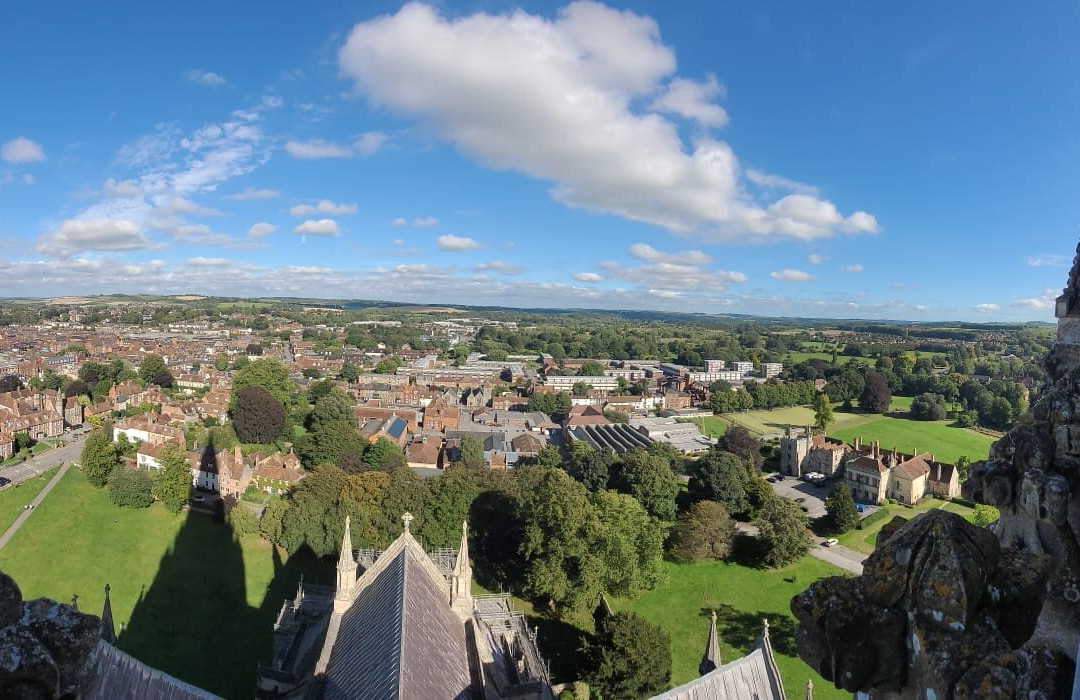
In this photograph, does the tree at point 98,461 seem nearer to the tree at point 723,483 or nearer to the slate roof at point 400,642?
the slate roof at point 400,642

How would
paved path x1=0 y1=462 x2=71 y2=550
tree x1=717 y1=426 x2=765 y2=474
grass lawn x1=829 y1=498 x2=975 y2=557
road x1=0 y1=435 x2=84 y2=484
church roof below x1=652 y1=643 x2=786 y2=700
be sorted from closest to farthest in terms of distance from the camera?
church roof below x1=652 y1=643 x2=786 y2=700 < paved path x1=0 y1=462 x2=71 y2=550 < grass lawn x1=829 y1=498 x2=975 y2=557 < road x1=0 y1=435 x2=84 y2=484 < tree x1=717 y1=426 x2=765 y2=474

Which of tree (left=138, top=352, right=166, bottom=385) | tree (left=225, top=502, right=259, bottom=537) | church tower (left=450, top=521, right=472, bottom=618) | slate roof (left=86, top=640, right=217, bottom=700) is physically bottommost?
tree (left=225, top=502, right=259, bottom=537)

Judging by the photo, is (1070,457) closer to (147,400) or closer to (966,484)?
(966,484)

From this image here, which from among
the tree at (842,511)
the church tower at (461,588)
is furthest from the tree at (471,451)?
the church tower at (461,588)

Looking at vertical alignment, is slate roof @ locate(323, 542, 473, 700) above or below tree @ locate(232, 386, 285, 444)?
above

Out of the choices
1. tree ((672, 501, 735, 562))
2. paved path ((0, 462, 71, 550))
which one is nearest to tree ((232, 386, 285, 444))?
paved path ((0, 462, 71, 550))

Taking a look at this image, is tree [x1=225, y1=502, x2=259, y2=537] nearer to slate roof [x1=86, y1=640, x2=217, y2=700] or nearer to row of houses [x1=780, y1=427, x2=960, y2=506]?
slate roof [x1=86, y1=640, x2=217, y2=700]

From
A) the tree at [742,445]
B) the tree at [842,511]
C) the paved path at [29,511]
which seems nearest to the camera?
the paved path at [29,511]
